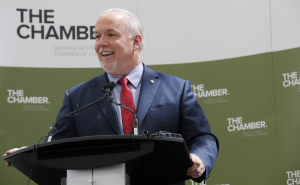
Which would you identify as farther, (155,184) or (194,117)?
(194,117)

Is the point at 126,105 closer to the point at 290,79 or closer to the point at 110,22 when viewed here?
the point at 110,22

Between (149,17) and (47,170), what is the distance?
3242 mm

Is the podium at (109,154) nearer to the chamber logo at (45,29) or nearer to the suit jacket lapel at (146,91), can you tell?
the suit jacket lapel at (146,91)

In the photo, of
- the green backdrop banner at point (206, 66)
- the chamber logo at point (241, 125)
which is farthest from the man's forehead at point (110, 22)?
the chamber logo at point (241, 125)

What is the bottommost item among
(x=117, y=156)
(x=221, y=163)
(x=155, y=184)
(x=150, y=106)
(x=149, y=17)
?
(x=221, y=163)

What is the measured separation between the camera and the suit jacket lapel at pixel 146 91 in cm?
171

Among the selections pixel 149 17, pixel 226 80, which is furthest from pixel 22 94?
pixel 226 80

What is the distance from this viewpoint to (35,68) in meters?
3.92

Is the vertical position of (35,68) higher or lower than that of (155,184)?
higher

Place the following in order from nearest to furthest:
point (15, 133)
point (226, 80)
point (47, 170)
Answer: point (47, 170), point (15, 133), point (226, 80)

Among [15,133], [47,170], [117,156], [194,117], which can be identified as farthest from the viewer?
[15,133]

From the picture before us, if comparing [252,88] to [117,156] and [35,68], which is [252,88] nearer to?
[35,68]

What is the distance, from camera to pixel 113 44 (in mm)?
1872

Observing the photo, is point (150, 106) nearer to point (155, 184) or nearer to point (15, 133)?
point (155, 184)
